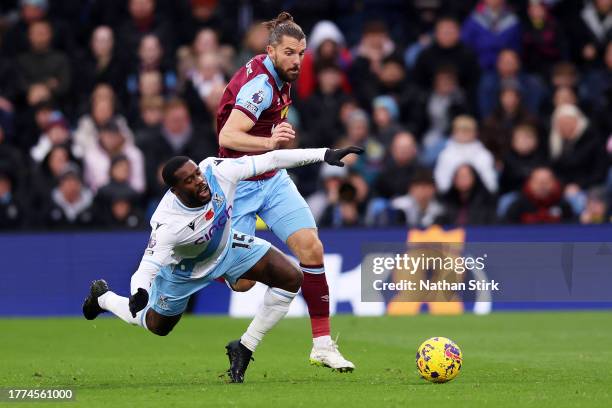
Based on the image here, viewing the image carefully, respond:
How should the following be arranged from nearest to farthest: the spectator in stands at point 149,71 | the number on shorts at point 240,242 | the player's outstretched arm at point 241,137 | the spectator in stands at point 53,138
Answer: the number on shorts at point 240,242 < the player's outstretched arm at point 241,137 < the spectator in stands at point 53,138 < the spectator in stands at point 149,71

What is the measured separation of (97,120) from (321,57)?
3503 mm

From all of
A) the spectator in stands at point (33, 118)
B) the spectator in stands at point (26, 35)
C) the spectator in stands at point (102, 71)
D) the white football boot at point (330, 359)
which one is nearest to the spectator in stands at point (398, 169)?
the spectator in stands at point (102, 71)

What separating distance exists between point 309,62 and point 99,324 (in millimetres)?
5757

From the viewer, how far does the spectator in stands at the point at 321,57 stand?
20266 mm

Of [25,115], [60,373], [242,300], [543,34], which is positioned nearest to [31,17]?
[25,115]

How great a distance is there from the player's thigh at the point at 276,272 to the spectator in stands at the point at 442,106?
955 centimetres

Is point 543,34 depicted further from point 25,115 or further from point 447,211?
point 25,115

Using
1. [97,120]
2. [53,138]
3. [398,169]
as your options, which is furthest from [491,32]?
[53,138]

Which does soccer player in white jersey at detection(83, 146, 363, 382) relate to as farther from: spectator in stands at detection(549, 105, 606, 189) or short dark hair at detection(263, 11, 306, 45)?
spectator in stands at detection(549, 105, 606, 189)

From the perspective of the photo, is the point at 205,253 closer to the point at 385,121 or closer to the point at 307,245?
the point at 307,245

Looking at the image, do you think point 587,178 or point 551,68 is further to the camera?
point 551,68

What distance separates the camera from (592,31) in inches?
847

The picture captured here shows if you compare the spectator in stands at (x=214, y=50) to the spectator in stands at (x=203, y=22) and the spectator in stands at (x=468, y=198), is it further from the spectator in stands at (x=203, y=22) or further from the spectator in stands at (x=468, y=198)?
the spectator in stands at (x=468, y=198)

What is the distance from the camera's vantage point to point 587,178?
763 inches
